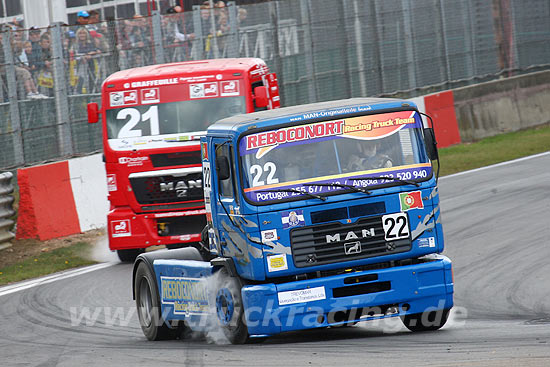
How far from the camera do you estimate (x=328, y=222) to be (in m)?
8.85

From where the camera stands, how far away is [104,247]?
17250mm

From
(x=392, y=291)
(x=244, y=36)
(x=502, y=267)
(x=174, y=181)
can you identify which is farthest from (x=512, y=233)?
(x=244, y=36)

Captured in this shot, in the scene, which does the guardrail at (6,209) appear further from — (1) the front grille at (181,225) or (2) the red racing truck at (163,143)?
(1) the front grille at (181,225)

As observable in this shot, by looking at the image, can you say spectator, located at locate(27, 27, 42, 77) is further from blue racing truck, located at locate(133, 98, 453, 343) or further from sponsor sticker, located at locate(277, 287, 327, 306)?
sponsor sticker, located at locate(277, 287, 327, 306)

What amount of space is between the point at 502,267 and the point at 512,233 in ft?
6.51

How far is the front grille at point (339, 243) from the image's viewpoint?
347 inches

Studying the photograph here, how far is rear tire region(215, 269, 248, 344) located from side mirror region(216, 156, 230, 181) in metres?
0.86

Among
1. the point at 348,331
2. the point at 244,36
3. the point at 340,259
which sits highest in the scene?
the point at 244,36

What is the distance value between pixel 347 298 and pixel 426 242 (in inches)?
33.0

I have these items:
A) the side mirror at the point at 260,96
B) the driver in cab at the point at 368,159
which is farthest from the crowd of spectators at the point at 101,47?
the driver in cab at the point at 368,159

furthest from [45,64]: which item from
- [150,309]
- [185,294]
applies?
[185,294]

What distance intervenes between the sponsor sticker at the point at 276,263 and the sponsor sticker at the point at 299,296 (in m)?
0.21

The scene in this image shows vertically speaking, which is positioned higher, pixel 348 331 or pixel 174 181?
pixel 174 181

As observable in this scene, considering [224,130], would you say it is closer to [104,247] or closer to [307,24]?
[104,247]
